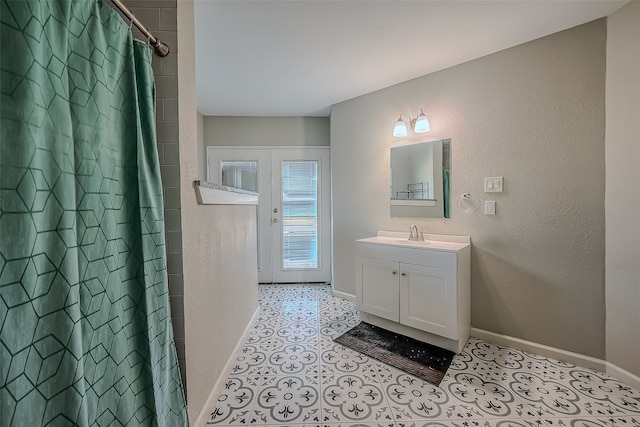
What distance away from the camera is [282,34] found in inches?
66.7

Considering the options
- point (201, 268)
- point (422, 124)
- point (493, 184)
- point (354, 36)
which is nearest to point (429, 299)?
point (493, 184)

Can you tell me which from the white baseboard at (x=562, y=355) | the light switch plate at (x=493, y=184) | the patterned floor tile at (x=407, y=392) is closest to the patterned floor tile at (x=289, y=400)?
the patterned floor tile at (x=407, y=392)

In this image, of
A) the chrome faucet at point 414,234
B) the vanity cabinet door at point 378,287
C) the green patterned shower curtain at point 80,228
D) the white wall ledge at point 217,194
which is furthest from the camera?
the chrome faucet at point 414,234

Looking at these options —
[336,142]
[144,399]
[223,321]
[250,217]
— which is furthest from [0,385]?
[336,142]

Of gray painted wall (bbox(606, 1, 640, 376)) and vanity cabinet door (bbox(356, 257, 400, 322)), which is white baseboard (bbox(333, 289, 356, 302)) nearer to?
vanity cabinet door (bbox(356, 257, 400, 322))

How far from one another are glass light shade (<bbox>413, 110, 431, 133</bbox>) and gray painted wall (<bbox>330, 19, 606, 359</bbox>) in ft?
0.30

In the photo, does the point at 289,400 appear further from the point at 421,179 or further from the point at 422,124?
the point at 422,124

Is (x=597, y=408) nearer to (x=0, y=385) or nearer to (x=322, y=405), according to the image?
(x=322, y=405)

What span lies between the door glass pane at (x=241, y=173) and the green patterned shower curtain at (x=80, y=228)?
8.00 feet

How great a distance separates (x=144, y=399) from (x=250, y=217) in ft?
4.82

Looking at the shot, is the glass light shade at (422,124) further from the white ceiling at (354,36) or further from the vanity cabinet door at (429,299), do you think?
the vanity cabinet door at (429,299)

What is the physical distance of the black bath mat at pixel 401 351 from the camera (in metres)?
1.62

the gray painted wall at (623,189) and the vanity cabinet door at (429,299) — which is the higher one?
the gray painted wall at (623,189)

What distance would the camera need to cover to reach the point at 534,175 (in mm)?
1769
